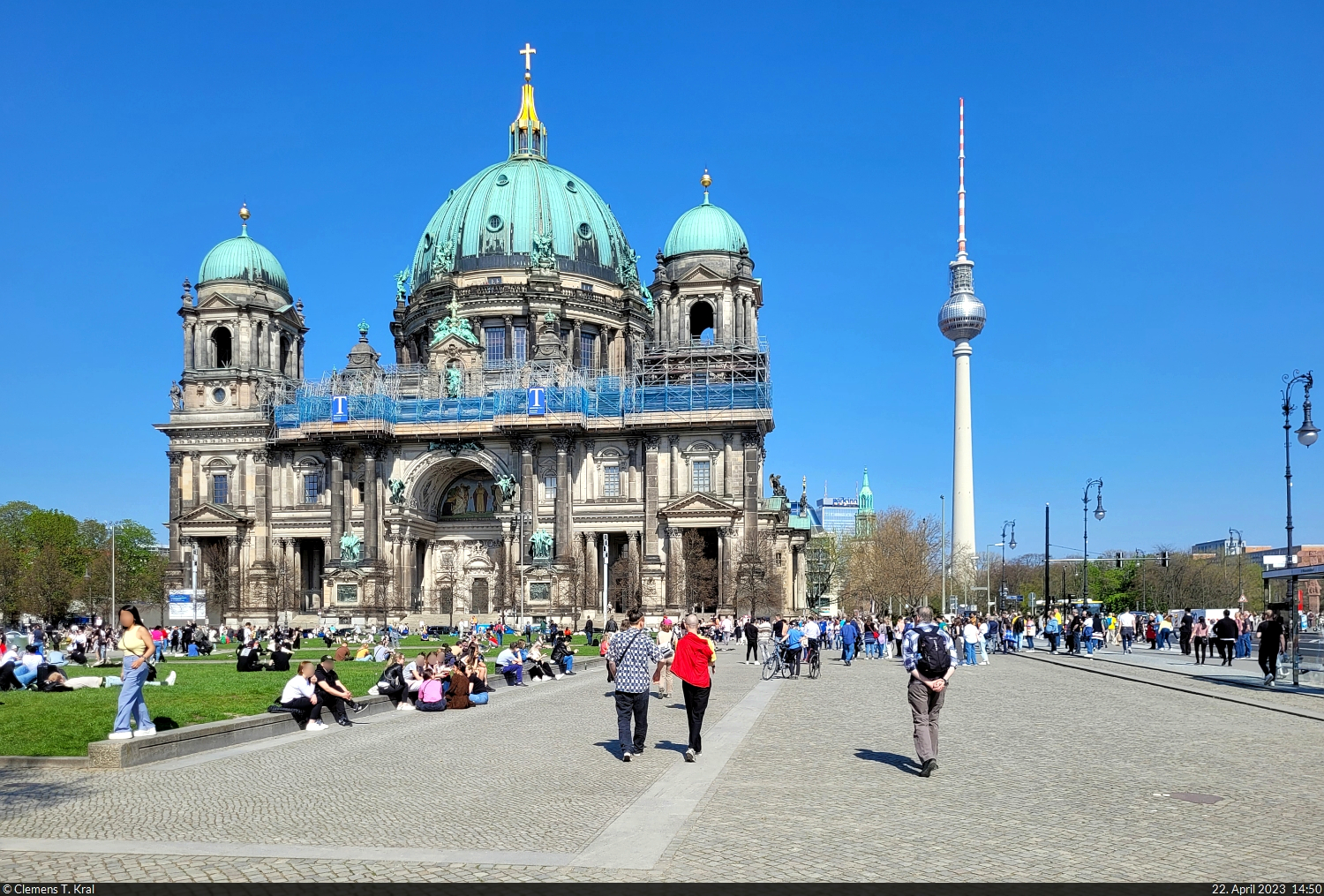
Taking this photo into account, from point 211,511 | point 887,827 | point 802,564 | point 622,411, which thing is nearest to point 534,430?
point 622,411

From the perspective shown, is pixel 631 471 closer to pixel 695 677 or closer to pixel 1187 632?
pixel 1187 632

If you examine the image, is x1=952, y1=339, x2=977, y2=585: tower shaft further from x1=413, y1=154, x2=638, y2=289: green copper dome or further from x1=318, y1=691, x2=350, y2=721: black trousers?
x1=318, y1=691, x2=350, y2=721: black trousers

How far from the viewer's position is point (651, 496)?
82.4 m

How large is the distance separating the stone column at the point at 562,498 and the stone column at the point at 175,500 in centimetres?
2853

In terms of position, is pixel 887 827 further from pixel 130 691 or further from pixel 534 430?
pixel 534 430

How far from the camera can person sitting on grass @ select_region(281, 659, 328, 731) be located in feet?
66.6

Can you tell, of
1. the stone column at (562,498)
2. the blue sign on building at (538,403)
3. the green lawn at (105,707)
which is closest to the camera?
the green lawn at (105,707)

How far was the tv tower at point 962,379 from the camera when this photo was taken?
12106 centimetres

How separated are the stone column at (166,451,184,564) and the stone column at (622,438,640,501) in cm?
3322

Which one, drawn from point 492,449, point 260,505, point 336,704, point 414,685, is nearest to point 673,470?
point 492,449

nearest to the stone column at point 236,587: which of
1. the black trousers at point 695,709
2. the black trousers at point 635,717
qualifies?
the black trousers at point 635,717

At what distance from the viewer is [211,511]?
286 ft

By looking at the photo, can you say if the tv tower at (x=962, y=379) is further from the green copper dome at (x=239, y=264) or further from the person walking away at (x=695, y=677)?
the person walking away at (x=695, y=677)

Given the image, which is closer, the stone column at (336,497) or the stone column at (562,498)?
the stone column at (562,498)
